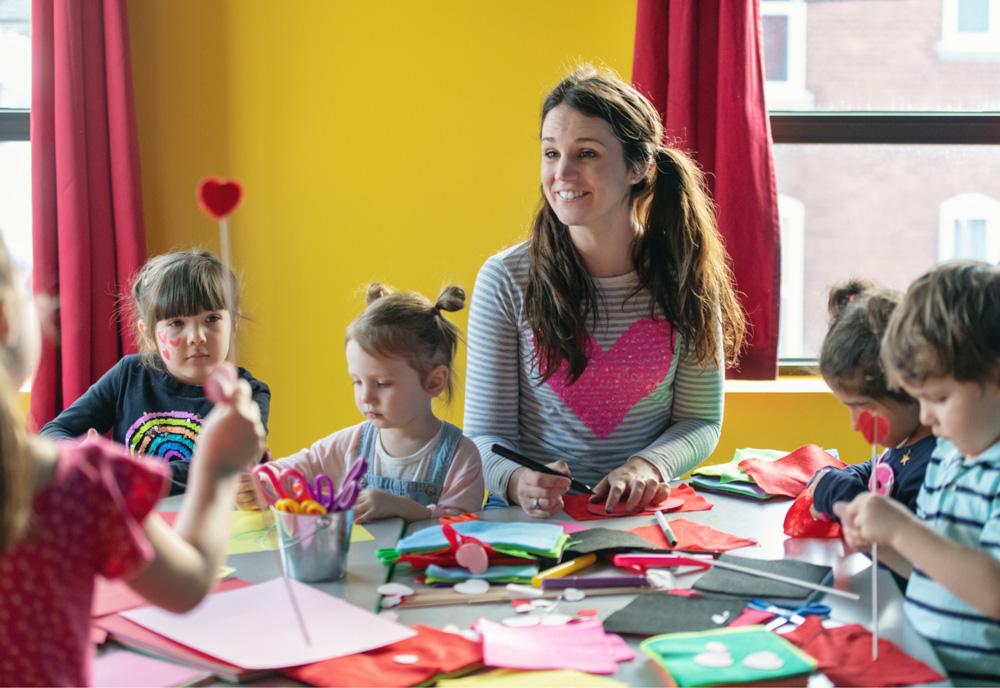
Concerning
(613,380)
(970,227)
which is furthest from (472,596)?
(970,227)

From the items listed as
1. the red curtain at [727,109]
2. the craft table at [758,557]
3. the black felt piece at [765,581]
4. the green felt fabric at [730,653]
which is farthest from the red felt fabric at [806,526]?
the red curtain at [727,109]

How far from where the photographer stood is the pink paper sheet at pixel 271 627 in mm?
902

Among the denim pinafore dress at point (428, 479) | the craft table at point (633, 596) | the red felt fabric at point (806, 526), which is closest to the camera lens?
the craft table at point (633, 596)

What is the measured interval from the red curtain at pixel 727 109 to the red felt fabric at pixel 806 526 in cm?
137

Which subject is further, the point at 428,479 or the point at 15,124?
the point at 15,124

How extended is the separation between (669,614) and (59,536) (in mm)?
661

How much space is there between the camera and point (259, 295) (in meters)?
2.71

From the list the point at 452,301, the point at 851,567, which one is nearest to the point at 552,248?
the point at 452,301

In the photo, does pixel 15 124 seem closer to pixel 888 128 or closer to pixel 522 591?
pixel 522 591

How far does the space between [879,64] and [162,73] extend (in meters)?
2.29

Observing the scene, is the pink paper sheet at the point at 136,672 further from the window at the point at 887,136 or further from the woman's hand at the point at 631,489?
the window at the point at 887,136

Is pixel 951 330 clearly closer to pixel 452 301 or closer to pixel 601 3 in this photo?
pixel 452 301

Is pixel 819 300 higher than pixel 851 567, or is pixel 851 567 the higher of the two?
pixel 819 300

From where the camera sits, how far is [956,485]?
104cm
